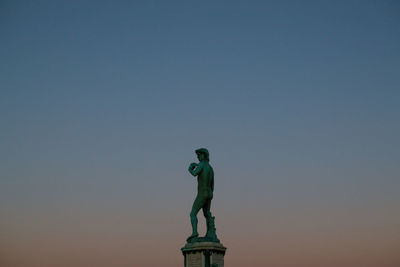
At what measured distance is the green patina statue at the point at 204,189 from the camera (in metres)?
29.5

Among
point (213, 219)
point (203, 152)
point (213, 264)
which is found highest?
point (203, 152)

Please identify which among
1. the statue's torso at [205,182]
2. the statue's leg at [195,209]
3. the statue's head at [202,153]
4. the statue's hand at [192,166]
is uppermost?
the statue's head at [202,153]

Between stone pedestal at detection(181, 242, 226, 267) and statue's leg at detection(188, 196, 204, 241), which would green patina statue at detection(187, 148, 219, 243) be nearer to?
statue's leg at detection(188, 196, 204, 241)

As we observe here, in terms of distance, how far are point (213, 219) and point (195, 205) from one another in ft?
3.75

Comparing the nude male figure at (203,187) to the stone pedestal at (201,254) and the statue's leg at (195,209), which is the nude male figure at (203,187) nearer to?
the statue's leg at (195,209)

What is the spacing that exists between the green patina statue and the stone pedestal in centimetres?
68

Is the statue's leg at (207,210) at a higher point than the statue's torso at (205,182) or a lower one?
lower

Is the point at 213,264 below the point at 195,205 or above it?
below

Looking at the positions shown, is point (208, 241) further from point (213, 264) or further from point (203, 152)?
point (203, 152)

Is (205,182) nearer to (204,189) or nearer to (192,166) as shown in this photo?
(204,189)

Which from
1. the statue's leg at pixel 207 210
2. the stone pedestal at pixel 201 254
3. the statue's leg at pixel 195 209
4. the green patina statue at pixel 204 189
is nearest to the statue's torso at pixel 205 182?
the green patina statue at pixel 204 189

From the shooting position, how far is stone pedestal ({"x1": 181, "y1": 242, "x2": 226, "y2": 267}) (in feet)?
93.0

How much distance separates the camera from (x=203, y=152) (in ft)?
98.2

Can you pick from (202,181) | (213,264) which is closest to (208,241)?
(213,264)
